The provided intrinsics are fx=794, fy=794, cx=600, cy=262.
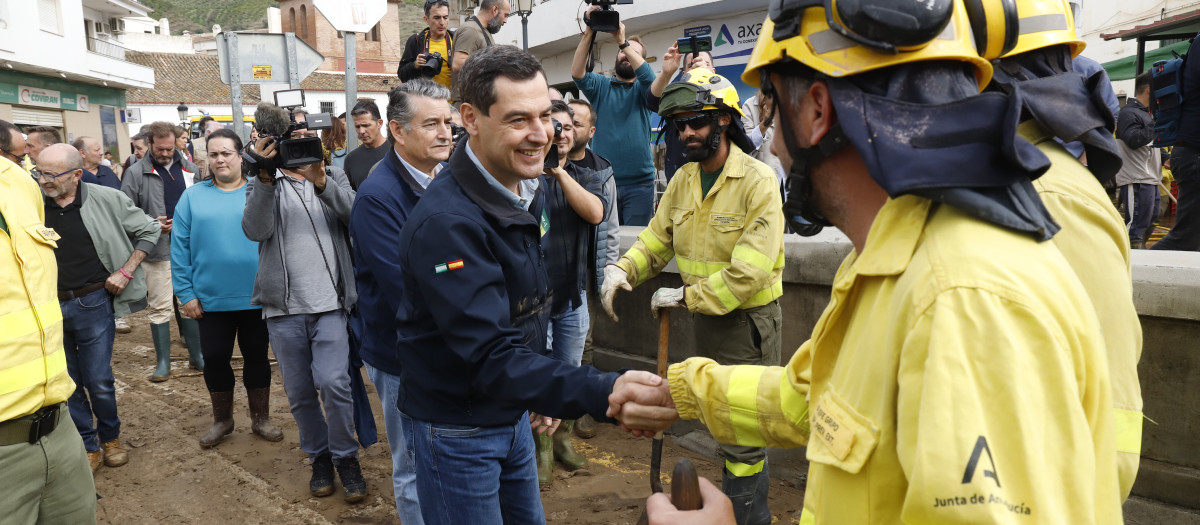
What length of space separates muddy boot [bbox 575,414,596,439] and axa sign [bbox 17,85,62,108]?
30.7 meters

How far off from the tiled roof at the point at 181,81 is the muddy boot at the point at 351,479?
4853 centimetres

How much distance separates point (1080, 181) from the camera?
2.11m

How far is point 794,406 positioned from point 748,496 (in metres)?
2.50

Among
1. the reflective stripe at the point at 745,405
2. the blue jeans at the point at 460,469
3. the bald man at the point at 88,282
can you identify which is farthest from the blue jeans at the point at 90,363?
the reflective stripe at the point at 745,405

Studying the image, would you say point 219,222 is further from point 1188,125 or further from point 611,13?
point 1188,125

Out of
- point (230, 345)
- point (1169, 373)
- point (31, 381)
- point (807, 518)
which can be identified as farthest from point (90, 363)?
point (1169, 373)

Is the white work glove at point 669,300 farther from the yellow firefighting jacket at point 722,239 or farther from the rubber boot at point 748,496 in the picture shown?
the rubber boot at point 748,496

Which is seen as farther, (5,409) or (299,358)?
(299,358)

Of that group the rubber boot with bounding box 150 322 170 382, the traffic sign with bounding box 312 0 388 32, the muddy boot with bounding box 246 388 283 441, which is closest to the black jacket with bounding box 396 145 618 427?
the muddy boot with bounding box 246 388 283 441

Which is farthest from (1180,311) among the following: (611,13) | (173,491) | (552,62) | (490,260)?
(552,62)

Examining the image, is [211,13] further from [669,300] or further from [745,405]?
[745,405]

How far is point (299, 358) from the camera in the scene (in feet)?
16.6

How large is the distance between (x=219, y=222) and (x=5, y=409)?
3.46 metres

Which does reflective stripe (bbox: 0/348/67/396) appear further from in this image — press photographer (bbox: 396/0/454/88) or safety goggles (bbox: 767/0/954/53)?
press photographer (bbox: 396/0/454/88)
